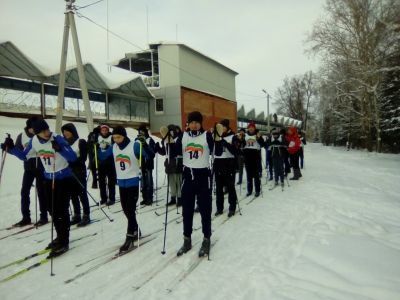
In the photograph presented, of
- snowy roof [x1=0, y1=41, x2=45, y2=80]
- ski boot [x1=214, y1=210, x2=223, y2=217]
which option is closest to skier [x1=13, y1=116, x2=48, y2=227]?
ski boot [x1=214, y1=210, x2=223, y2=217]

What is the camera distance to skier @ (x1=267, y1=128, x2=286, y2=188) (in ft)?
34.7

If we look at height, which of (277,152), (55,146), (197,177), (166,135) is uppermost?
(166,135)

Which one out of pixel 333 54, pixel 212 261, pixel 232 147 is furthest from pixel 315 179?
pixel 333 54

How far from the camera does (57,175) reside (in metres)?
5.18

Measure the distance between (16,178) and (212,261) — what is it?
948 cm

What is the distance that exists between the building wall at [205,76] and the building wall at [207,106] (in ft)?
2.74

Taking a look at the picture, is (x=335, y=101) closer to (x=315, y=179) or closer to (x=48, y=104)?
(x=315, y=179)

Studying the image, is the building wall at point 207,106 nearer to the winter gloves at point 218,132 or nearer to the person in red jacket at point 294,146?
the person in red jacket at point 294,146

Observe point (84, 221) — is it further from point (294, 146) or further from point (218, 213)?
point (294, 146)

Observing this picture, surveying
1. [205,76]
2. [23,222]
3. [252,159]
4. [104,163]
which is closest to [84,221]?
[23,222]

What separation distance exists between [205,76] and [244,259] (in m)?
30.7

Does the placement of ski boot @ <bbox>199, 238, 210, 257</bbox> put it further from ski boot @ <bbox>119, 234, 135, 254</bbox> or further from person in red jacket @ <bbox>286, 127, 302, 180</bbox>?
person in red jacket @ <bbox>286, 127, 302, 180</bbox>

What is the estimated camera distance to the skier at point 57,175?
498 cm

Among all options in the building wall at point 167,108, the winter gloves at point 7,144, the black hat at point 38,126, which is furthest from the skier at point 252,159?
the building wall at point 167,108
